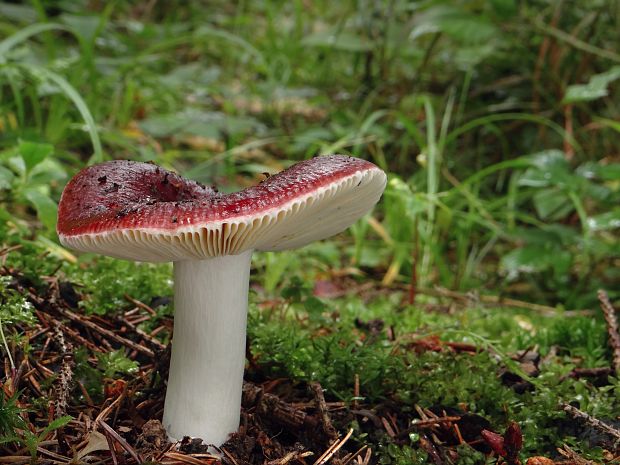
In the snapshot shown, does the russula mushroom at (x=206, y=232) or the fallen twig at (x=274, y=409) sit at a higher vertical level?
the russula mushroom at (x=206, y=232)

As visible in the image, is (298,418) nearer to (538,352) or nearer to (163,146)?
(538,352)

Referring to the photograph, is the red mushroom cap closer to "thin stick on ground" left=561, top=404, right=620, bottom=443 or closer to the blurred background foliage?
"thin stick on ground" left=561, top=404, right=620, bottom=443

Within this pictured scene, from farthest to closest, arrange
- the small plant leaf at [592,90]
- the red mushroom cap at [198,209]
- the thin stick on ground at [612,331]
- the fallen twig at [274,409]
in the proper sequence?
the small plant leaf at [592,90]
the thin stick on ground at [612,331]
the fallen twig at [274,409]
the red mushroom cap at [198,209]

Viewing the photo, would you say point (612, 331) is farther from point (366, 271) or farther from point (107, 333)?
point (366, 271)

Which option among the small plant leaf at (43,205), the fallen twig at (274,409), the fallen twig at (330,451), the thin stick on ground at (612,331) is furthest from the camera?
the small plant leaf at (43,205)

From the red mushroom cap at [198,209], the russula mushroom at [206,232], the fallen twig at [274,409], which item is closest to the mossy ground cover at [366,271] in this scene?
the fallen twig at [274,409]

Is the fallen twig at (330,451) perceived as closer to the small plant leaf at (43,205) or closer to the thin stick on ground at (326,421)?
the thin stick on ground at (326,421)

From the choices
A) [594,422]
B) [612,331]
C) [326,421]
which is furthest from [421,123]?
[326,421]
